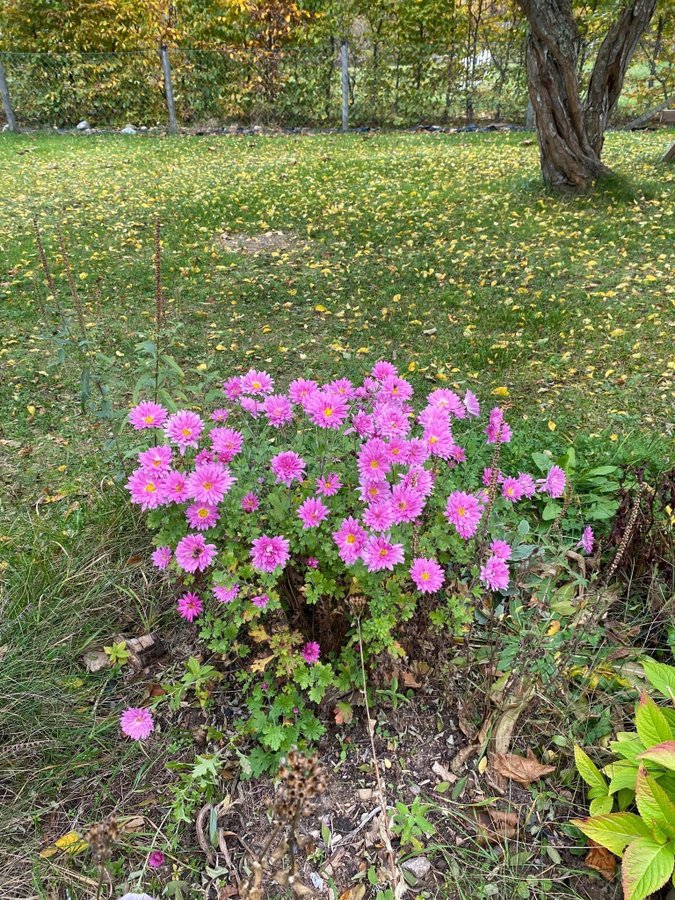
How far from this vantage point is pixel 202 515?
1.53m

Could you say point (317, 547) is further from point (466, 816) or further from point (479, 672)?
point (466, 816)

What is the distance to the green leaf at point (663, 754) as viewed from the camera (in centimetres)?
129

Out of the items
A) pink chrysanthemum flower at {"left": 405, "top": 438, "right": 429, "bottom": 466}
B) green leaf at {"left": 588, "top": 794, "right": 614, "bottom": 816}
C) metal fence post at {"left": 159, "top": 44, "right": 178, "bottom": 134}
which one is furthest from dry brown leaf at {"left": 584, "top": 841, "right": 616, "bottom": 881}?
metal fence post at {"left": 159, "top": 44, "right": 178, "bottom": 134}

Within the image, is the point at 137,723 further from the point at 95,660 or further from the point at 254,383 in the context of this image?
the point at 254,383

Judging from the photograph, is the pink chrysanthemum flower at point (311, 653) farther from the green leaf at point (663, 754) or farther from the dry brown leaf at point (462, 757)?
the green leaf at point (663, 754)

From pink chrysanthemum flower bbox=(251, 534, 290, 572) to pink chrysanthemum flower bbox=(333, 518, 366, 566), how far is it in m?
0.14

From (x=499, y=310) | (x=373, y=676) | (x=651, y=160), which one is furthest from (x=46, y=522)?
(x=651, y=160)

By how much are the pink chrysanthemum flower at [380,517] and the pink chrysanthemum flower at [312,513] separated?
0.41ft

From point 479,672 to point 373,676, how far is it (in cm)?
34

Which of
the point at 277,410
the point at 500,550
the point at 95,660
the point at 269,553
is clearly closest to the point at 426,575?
the point at 500,550

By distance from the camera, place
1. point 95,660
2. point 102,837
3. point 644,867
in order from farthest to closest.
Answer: point 95,660
point 644,867
point 102,837

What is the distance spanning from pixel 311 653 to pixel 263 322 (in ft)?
10.5

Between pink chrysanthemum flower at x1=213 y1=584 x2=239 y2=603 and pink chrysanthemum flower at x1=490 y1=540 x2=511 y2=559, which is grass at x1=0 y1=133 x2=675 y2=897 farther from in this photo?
pink chrysanthemum flower at x1=490 y1=540 x2=511 y2=559

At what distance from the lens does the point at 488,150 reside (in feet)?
31.7
